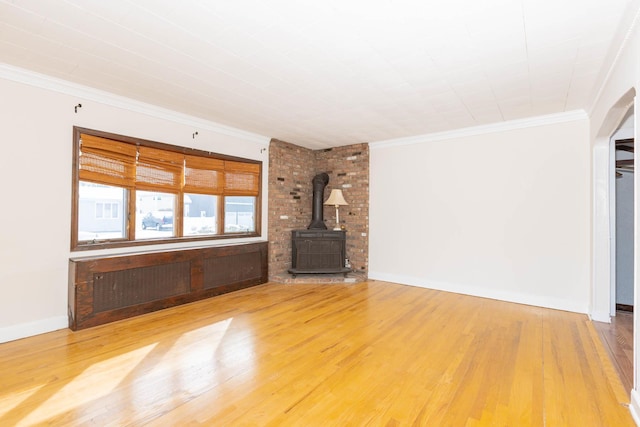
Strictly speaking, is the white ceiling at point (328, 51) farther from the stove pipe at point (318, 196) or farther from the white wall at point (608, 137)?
the stove pipe at point (318, 196)

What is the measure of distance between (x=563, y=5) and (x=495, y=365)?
273 cm

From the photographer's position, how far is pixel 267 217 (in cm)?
571

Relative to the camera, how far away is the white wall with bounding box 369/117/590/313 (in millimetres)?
4109

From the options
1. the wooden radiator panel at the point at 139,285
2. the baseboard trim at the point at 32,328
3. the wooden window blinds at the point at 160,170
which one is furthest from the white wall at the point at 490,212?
the baseboard trim at the point at 32,328

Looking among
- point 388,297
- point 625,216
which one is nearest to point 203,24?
point 388,297

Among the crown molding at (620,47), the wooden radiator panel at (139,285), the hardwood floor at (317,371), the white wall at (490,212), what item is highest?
the crown molding at (620,47)

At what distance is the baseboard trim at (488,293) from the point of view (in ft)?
13.5

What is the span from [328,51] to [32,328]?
13.1ft

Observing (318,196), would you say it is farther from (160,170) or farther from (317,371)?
(317,371)

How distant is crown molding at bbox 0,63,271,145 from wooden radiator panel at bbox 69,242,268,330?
6.05 feet

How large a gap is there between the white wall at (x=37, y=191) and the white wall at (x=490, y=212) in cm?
451

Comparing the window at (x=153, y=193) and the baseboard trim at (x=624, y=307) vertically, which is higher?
the window at (x=153, y=193)

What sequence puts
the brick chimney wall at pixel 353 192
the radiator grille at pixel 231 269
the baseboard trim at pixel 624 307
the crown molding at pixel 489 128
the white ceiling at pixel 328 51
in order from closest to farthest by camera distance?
the white ceiling at pixel 328 51, the baseboard trim at pixel 624 307, the crown molding at pixel 489 128, the radiator grille at pixel 231 269, the brick chimney wall at pixel 353 192

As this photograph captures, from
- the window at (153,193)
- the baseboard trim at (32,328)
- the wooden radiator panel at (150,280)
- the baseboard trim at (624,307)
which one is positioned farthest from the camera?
the baseboard trim at (624,307)
